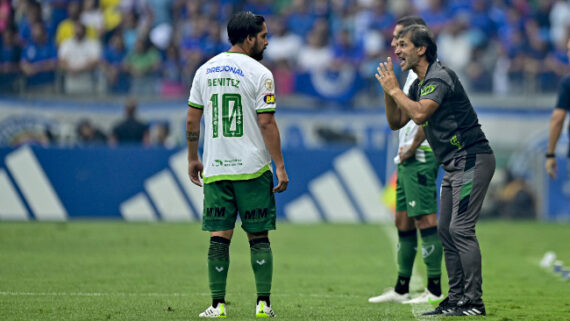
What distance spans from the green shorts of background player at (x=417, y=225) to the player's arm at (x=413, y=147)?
65 mm

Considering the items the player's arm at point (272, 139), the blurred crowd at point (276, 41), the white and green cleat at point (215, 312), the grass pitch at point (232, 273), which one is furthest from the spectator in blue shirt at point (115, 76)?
the white and green cleat at point (215, 312)

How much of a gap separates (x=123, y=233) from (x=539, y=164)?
29.6ft

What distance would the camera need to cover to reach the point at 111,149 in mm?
18578

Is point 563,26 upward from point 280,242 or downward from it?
upward

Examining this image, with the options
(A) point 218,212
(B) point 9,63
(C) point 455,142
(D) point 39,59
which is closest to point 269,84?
(A) point 218,212

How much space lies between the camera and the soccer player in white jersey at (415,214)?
859 centimetres

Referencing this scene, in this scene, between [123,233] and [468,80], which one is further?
[468,80]

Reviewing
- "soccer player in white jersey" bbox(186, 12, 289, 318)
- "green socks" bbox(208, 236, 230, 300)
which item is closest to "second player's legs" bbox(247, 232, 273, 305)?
"soccer player in white jersey" bbox(186, 12, 289, 318)

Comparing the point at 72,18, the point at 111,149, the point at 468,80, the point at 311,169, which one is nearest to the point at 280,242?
the point at 311,169

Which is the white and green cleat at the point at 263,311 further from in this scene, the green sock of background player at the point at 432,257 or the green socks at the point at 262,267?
the green sock of background player at the point at 432,257

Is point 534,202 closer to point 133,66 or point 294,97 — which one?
point 294,97

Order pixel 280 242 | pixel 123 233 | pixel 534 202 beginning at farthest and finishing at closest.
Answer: pixel 534 202, pixel 123 233, pixel 280 242

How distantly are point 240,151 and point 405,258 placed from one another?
7.68 feet

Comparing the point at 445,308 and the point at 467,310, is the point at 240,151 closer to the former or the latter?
the point at 445,308
